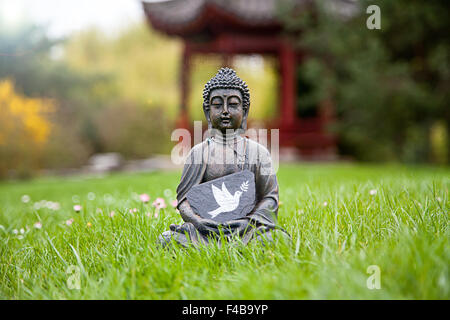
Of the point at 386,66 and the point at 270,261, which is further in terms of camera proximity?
the point at 386,66

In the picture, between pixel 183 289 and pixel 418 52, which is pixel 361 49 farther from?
pixel 183 289

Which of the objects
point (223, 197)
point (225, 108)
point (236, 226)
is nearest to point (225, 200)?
point (223, 197)

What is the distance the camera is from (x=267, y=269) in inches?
77.7

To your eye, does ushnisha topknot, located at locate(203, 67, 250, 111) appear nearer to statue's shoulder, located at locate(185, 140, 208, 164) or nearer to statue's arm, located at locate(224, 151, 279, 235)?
statue's shoulder, located at locate(185, 140, 208, 164)

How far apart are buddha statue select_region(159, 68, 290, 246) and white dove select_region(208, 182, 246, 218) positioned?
0.29ft

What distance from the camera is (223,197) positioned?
92.4 inches

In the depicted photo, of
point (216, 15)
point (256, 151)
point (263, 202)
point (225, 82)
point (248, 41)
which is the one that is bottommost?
point (263, 202)

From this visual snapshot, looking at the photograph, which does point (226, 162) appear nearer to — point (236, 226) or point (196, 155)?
point (196, 155)

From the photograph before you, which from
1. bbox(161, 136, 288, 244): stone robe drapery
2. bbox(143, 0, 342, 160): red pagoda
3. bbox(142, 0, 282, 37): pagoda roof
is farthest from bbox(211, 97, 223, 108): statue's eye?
bbox(143, 0, 342, 160): red pagoda

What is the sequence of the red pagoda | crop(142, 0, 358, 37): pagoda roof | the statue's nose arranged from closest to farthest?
the statue's nose, crop(142, 0, 358, 37): pagoda roof, the red pagoda

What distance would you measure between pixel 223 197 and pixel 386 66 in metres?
6.89

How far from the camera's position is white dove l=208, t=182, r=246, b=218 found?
2.34 m
